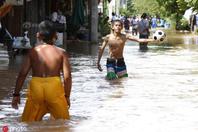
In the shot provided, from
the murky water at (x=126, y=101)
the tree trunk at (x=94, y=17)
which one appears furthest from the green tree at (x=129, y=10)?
the murky water at (x=126, y=101)

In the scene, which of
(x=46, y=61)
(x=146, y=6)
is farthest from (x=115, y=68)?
(x=146, y=6)

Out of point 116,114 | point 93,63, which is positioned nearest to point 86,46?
point 93,63

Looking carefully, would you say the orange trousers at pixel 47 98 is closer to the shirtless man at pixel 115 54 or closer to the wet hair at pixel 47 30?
the wet hair at pixel 47 30

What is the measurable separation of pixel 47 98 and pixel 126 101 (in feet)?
12.0

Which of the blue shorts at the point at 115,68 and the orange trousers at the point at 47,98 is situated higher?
the orange trousers at the point at 47,98

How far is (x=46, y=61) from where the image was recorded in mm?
7914

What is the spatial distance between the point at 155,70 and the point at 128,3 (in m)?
104

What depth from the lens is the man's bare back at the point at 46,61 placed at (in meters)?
7.88

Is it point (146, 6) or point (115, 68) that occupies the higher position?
point (146, 6)

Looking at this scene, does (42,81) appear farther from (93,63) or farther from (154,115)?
(93,63)

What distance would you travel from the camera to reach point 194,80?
589 inches

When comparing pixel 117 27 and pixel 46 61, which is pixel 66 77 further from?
pixel 117 27

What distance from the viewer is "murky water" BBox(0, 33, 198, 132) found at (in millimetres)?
8617

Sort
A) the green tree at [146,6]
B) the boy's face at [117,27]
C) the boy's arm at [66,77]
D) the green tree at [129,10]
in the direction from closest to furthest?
1. the boy's arm at [66,77]
2. the boy's face at [117,27]
3. the green tree at [146,6]
4. the green tree at [129,10]
